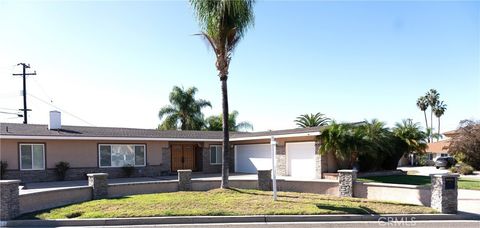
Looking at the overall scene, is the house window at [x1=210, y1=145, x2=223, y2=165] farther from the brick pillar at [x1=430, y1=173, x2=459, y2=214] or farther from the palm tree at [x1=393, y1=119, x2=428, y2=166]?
the brick pillar at [x1=430, y1=173, x2=459, y2=214]

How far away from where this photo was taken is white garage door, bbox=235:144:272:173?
89.4 ft

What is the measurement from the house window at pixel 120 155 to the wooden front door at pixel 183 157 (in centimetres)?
277

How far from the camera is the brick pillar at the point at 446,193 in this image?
11055 mm

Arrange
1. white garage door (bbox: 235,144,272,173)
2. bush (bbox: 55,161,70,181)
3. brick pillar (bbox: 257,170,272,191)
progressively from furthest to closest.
Answer: white garage door (bbox: 235,144,272,173), bush (bbox: 55,161,70,181), brick pillar (bbox: 257,170,272,191)

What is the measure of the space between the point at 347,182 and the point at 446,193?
3.69 metres

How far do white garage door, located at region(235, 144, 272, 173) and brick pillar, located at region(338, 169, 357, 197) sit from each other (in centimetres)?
1242

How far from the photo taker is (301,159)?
24500 mm

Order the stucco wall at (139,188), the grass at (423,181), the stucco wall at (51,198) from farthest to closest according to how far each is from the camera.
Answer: the grass at (423,181)
the stucco wall at (139,188)
the stucco wall at (51,198)

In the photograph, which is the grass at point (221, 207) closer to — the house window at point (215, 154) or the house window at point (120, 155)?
the house window at point (120, 155)

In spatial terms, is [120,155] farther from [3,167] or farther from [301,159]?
[301,159]

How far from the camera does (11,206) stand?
11109mm

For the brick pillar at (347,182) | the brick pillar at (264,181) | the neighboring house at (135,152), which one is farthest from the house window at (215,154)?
the brick pillar at (347,182)

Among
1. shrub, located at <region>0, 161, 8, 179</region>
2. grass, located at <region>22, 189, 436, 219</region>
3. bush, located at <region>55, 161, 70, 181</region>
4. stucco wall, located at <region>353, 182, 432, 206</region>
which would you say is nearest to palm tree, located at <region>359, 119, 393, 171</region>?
stucco wall, located at <region>353, 182, 432, 206</region>

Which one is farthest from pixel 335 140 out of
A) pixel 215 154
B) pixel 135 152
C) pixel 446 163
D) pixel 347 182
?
pixel 446 163
